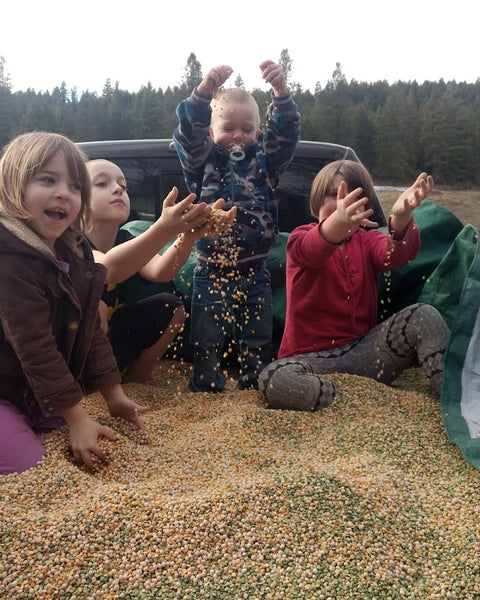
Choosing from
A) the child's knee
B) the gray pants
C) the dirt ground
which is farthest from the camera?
the dirt ground

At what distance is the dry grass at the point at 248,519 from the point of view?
1.16m

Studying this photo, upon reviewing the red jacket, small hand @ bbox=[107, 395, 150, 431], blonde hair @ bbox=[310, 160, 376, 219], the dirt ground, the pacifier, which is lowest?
the dirt ground

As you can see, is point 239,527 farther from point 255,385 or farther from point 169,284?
point 169,284

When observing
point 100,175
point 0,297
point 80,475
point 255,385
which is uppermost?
point 100,175

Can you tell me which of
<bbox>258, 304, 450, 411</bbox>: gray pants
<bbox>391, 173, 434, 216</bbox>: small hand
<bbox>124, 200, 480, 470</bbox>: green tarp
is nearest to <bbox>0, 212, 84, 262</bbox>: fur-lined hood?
<bbox>258, 304, 450, 411</bbox>: gray pants

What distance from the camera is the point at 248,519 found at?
1327mm

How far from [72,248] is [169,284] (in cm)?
122

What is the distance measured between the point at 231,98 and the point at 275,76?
0.78 feet

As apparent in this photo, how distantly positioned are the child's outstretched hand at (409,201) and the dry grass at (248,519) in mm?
864

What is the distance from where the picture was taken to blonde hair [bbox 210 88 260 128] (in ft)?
8.80

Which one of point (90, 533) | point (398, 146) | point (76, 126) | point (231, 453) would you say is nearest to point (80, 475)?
point (90, 533)

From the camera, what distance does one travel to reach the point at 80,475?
1.56m

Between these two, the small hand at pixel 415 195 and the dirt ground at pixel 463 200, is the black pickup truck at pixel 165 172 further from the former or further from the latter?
the dirt ground at pixel 463 200

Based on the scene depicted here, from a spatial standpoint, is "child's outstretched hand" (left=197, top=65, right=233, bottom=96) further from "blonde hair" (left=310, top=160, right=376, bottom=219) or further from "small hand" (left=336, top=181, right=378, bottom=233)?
"small hand" (left=336, top=181, right=378, bottom=233)
